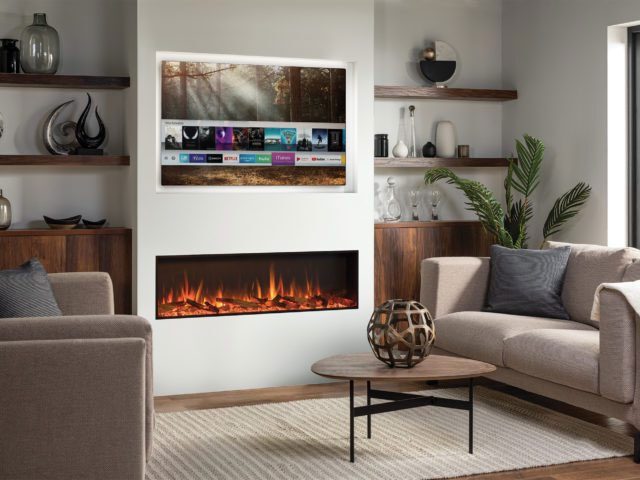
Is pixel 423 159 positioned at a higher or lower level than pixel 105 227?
higher

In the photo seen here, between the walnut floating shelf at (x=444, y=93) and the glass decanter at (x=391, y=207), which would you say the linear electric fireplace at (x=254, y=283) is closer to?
the glass decanter at (x=391, y=207)

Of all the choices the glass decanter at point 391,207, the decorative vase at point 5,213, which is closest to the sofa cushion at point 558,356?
the glass decanter at point 391,207

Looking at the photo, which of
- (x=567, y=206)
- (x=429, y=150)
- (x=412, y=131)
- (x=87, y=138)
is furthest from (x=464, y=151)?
(x=87, y=138)

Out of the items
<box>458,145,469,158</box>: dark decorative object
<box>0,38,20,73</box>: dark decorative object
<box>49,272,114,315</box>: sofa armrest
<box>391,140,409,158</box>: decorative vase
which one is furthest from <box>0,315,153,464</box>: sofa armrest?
<box>458,145,469,158</box>: dark decorative object

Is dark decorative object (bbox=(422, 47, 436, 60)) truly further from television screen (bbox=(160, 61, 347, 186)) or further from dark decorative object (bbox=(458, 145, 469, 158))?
television screen (bbox=(160, 61, 347, 186))

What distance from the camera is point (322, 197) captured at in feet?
18.4

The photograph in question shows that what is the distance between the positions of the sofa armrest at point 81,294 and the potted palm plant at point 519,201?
96.6 inches

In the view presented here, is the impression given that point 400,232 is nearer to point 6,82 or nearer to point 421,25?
point 421,25

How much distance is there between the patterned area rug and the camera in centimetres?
380

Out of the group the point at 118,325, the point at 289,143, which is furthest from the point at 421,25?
the point at 118,325

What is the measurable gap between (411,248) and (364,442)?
6.81ft

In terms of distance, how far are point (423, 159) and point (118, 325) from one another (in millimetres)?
3255

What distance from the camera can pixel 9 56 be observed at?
5297 millimetres

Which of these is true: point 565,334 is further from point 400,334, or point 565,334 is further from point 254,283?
point 254,283
